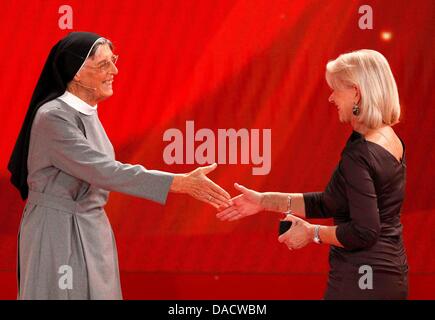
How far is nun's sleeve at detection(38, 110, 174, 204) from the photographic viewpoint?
7.40 feet

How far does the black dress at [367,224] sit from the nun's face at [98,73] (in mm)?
867

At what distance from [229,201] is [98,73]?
28.0 inches

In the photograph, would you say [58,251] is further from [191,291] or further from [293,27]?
[293,27]

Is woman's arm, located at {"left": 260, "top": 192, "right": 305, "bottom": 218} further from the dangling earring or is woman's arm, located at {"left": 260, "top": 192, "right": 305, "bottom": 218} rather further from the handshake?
the dangling earring

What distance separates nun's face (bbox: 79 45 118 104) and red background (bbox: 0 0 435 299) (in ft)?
3.32

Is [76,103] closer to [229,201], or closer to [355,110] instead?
[229,201]

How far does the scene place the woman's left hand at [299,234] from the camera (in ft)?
7.26

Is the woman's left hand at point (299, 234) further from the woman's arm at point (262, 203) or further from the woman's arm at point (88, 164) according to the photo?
the woman's arm at point (88, 164)

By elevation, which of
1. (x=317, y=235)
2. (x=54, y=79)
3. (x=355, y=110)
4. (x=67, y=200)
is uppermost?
(x=54, y=79)

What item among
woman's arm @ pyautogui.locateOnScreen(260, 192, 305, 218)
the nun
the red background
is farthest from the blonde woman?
the red background

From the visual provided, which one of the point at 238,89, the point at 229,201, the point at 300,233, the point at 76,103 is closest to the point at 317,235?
the point at 300,233

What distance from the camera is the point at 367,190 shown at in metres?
2.01

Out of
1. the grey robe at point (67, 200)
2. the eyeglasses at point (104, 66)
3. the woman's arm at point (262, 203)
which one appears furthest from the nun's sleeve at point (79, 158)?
the woman's arm at point (262, 203)

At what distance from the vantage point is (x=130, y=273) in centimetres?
359
